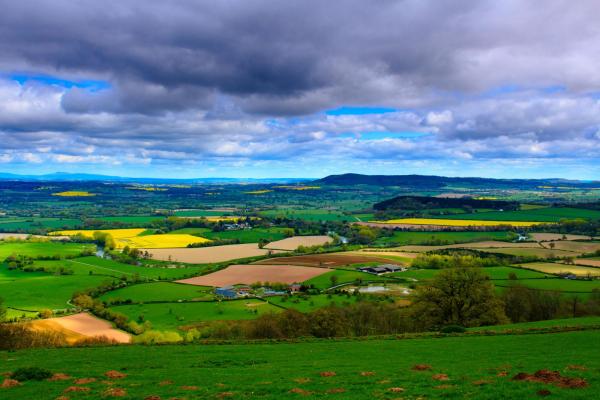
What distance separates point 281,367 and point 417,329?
1217 inches

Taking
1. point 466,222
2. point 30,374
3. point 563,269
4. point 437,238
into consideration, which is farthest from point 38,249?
point 466,222

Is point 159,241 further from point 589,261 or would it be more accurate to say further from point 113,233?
point 589,261

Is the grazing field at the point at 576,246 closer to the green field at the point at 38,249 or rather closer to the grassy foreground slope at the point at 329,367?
the grassy foreground slope at the point at 329,367

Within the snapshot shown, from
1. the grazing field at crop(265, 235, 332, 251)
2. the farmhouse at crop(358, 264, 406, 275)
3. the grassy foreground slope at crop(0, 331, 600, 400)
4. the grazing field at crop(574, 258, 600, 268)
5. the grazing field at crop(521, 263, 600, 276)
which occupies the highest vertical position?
the grassy foreground slope at crop(0, 331, 600, 400)

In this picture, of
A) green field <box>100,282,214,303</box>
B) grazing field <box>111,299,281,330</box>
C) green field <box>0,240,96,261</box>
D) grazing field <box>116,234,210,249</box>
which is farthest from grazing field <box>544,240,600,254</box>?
green field <box>0,240,96,261</box>

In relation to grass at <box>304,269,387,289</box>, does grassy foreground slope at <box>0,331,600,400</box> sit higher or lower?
higher

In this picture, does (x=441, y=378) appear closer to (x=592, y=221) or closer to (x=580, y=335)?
(x=580, y=335)

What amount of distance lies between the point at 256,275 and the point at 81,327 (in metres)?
42.3

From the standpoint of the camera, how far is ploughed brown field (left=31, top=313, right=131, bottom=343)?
5391 centimetres

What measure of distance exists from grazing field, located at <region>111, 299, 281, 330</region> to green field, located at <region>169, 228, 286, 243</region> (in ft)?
280

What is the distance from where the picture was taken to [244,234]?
175 meters

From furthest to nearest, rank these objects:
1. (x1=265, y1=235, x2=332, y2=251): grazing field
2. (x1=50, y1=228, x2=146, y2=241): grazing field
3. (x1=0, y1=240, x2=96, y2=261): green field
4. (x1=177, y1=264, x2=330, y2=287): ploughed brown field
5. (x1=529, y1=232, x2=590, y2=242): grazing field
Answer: (x1=50, y1=228, x2=146, y2=241): grazing field, (x1=265, y1=235, x2=332, y2=251): grazing field, (x1=529, y1=232, x2=590, y2=242): grazing field, (x1=0, y1=240, x2=96, y2=261): green field, (x1=177, y1=264, x2=330, y2=287): ploughed brown field

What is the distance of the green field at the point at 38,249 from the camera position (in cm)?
12675

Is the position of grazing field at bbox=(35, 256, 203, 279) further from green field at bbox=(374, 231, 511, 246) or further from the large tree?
green field at bbox=(374, 231, 511, 246)
